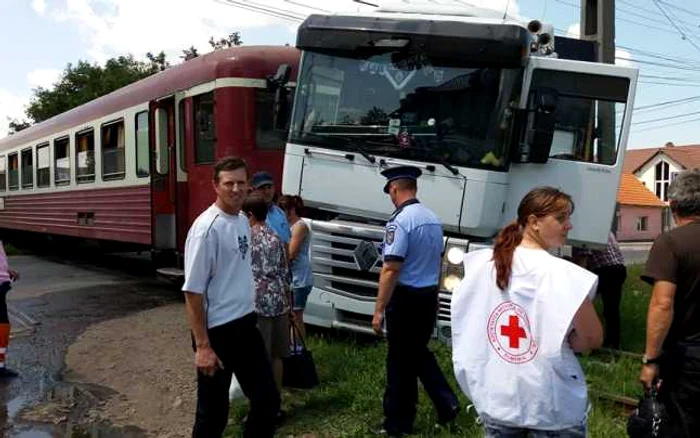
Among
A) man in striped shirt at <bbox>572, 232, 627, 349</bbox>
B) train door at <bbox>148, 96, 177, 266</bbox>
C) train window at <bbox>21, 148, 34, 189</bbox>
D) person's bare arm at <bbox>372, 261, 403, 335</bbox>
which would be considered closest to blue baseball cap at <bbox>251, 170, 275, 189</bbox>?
person's bare arm at <bbox>372, 261, 403, 335</bbox>

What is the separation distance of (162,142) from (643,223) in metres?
46.9

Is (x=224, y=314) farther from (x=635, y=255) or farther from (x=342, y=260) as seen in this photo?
(x=635, y=255)

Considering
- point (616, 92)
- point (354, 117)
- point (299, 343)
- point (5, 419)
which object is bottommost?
point (5, 419)

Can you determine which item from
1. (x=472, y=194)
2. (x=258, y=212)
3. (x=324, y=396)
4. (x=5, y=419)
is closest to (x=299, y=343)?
(x=324, y=396)

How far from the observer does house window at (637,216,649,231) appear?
51219 millimetres

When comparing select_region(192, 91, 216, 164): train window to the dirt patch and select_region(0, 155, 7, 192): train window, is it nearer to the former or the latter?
the dirt patch

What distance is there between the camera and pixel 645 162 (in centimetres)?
5994

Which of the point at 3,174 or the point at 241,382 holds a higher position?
the point at 241,382

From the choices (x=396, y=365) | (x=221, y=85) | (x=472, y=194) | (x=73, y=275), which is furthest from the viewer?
(x=73, y=275)

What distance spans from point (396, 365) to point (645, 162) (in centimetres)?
5988

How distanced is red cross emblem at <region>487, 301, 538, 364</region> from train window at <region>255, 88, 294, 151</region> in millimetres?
6551

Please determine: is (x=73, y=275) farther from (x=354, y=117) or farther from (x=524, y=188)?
(x=524, y=188)

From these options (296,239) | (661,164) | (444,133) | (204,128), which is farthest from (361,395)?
(661,164)

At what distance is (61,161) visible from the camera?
15.0m
